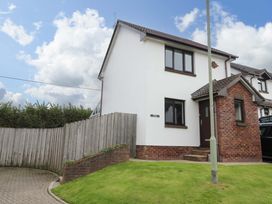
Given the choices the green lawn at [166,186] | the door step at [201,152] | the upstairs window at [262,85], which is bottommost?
the green lawn at [166,186]

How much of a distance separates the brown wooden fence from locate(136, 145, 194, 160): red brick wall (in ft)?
1.76

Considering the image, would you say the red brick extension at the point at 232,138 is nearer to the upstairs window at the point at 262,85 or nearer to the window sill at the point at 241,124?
the window sill at the point at 241,124

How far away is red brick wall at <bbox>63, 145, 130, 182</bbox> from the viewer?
9.55 meters

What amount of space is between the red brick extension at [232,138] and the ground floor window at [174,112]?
138 centimetres

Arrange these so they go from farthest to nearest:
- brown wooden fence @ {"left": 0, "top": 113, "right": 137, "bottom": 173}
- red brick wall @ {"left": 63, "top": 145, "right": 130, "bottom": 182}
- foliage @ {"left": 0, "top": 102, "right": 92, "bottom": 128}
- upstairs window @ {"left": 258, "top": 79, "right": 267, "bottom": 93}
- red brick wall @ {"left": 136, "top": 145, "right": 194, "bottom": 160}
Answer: upstairs window @ {"left": 258, "top": 79, "right": 267, "bottom": 93} < foliage @ {"left": 0, "top": 102, "right": 92, "bottom": 128} < red brick wall @ {"left": 136, "top": 145, "right": 194, "bottom": 160} < brown wooden fence @ {"left": 0, "top": 113, "right": 137, "bottom": 173} < red brick wall @ {"left": 63, "top": 145, "right": 130, "bottom": 182}

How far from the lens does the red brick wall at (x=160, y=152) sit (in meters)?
12.3

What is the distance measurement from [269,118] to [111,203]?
13.0m

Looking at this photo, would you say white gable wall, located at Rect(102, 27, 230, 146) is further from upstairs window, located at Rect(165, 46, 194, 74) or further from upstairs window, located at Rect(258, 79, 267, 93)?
upstairs window, located at Rect(258, 79, 267, 93)

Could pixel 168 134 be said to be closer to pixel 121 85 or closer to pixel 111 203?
pixel 121 85

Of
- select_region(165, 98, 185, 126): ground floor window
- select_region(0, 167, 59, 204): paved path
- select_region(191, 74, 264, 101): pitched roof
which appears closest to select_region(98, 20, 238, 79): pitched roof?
select_region(191, 74, 264, 101): pitched roof

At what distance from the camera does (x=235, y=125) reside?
12.7m

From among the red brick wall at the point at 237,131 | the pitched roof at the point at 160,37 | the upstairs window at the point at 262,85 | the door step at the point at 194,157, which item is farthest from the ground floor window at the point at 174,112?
the upstairs window at the point at 262,85

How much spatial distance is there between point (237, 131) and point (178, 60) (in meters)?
5.05

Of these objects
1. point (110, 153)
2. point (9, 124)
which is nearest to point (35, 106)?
point (9, 124)
